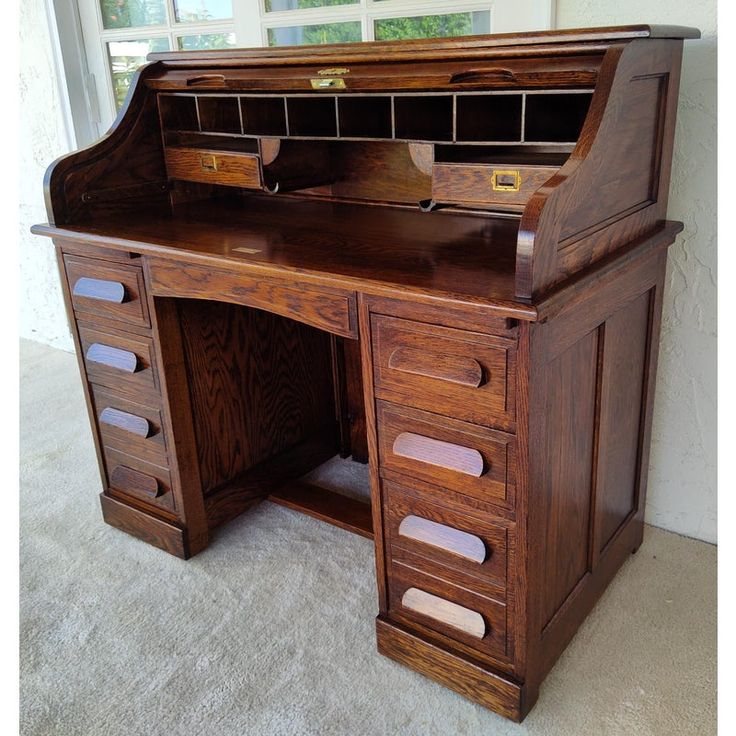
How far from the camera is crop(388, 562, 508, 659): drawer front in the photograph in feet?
5.13

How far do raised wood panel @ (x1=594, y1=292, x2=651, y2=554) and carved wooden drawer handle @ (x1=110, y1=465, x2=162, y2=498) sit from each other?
1236 millimetres

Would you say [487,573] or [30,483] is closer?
[487,573]

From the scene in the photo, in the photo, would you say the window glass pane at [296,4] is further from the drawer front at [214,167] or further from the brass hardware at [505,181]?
the brass hardware at [505,181]

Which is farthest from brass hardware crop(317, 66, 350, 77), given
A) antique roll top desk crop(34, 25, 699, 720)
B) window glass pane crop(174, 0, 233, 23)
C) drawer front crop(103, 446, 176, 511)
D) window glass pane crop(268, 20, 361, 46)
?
drawer front crop(103, 446, 176, 511)

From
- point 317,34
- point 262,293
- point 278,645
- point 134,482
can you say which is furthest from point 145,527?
point 317,34

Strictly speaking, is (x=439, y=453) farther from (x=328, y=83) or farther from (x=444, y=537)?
(x=328, y=83)

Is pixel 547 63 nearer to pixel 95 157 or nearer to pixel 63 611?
pixel 95 157

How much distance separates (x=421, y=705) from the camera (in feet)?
5.32

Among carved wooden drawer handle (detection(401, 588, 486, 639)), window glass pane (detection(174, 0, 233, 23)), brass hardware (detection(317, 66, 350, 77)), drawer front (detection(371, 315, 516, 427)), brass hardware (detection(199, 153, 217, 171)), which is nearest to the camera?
drawer front (detection(371, 315, 516, 427))

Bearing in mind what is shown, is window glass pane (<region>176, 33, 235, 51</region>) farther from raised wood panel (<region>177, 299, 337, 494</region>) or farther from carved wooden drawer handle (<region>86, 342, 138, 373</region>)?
carved wooden drawer handle (<region>86, 342, 138, 373</region>)

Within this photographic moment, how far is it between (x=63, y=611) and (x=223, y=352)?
0.81m

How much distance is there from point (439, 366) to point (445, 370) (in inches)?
0.6

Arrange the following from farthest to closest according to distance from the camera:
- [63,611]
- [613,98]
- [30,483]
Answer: [30,483] < [63,611] < [613,98]
